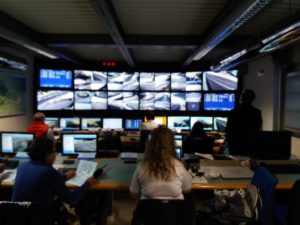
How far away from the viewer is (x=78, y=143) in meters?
3.37

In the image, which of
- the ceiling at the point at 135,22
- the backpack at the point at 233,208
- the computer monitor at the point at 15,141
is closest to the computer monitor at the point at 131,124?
the ceiling at the point at 135,22

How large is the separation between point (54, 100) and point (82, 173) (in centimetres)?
464

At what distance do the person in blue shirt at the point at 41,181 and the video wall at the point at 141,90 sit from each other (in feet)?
15.9

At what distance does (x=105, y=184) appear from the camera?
245 cm

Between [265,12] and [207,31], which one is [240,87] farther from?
[265,12]

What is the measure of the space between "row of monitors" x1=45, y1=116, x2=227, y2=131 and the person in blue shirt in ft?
13.5

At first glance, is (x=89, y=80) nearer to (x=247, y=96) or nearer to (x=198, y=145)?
(x=198, y=145)

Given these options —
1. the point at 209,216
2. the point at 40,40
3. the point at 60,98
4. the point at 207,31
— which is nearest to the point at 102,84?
the point at 60,98

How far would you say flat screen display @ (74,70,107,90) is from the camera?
6.98 metres

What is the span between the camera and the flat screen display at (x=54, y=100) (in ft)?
22.4

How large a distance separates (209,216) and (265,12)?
2.47 meters

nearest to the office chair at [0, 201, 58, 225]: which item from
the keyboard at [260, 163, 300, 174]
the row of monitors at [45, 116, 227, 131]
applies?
the keyboard at [260, 163, 300, 174]

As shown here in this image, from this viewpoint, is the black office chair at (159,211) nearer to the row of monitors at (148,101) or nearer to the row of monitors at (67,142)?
the row of monitors at (67,142)

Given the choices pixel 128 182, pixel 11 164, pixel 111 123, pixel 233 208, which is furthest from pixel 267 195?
pixel 111 123
